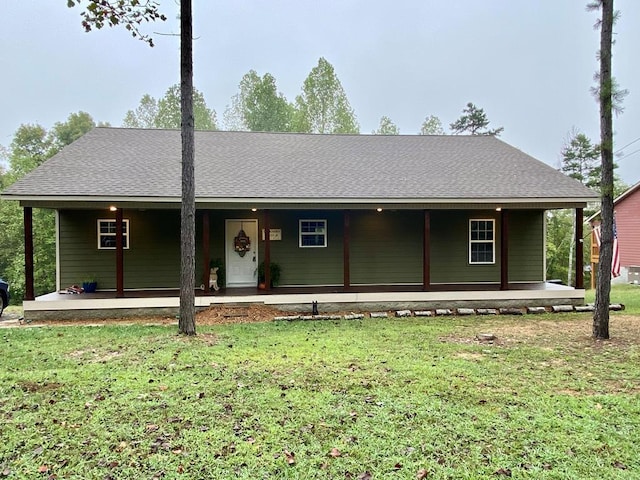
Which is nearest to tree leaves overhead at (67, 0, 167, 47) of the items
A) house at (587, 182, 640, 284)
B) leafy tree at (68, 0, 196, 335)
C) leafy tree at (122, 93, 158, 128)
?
leafy tree at (68, 0, 196, 335)

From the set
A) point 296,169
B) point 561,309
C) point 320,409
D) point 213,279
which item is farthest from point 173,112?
point 320,409

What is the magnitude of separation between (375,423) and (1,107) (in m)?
58.5

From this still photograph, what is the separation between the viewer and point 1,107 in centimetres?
4594

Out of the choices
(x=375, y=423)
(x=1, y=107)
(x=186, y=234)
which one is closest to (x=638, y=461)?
(x=375, y=423)

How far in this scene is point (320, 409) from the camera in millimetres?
3820

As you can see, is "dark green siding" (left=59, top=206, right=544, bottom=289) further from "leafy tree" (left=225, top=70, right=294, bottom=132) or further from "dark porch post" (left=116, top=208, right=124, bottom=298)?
"leafy tree" (left=225, top=70, right=294, bottom=132)

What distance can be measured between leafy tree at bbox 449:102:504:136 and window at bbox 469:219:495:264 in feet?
91.4

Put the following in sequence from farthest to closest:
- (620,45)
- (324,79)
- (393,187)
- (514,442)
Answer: (324,79) → (393,187) → (620,45) → (514,442)

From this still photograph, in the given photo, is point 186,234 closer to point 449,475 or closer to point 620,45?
point 449,475

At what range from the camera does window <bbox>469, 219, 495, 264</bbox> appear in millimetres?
11867

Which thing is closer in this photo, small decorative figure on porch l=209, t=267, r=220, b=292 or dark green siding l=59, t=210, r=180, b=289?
small decorative figure on porch l=209, t=267, r=220, b=292

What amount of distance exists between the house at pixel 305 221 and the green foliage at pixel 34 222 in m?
13.5

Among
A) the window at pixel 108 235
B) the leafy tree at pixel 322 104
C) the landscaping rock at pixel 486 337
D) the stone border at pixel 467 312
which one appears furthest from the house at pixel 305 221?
the leafy tree at pixel 322 104

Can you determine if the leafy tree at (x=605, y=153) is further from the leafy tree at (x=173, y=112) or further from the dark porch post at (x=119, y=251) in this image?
the leafy tree at (x=173, y=112)
